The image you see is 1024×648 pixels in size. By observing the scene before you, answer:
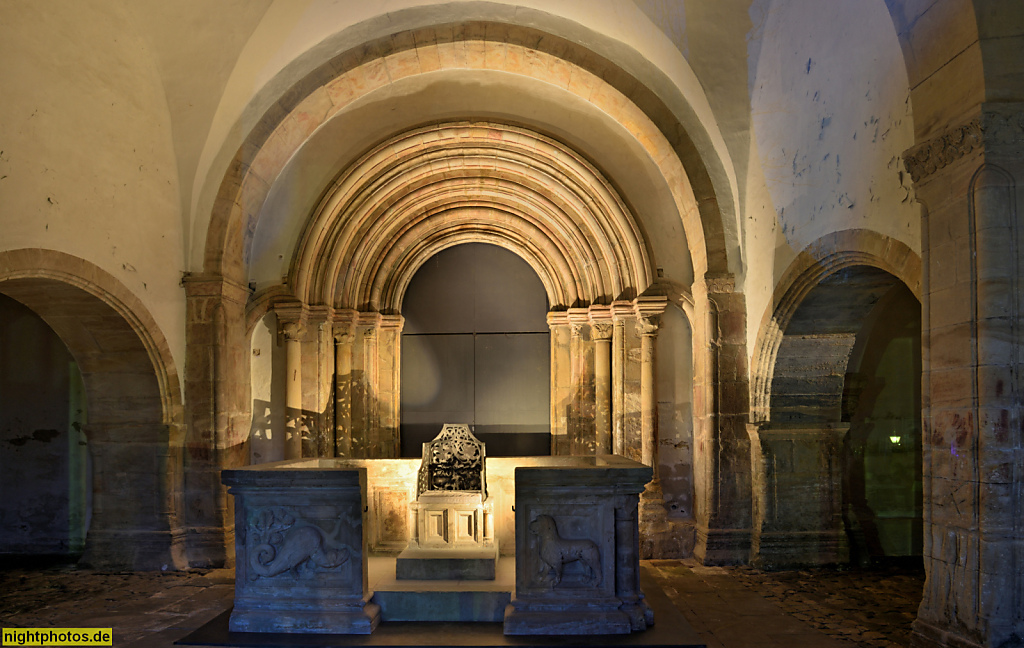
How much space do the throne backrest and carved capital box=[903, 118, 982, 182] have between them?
412 cm

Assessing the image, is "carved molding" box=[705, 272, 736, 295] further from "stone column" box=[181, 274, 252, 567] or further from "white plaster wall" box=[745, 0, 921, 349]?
"stone column" box=[181, 274, 252, 567]

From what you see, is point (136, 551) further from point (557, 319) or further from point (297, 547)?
point (557, 319)

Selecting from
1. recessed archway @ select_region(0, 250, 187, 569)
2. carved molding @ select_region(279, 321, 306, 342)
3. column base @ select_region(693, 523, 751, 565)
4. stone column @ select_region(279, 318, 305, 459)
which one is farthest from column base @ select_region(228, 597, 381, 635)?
carved molding @ select_region(279, 321, 306, 342)

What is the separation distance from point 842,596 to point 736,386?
7.07ft

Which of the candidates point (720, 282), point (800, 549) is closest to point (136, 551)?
point (720, 282)

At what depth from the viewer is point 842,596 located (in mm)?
6129

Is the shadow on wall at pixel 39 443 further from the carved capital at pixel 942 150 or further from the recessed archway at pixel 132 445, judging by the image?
the carved capital at pixel 942 150

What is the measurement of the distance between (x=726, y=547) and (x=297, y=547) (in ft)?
14.3

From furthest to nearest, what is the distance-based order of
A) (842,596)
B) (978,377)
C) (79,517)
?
(79,517)
(842,596)
(978,377)

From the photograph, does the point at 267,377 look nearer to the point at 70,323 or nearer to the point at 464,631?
the point at 70,323

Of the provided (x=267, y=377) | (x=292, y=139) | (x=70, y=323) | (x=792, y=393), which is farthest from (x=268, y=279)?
(x=792, y=393)

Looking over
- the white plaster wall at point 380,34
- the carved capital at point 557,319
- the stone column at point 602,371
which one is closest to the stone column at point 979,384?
Answer: the white plaster wall at point 380,34

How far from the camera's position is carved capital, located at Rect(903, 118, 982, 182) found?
158 inches

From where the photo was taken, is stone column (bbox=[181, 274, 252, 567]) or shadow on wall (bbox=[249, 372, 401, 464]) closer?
stone column (bbox=[181, 274, 252, 567])
